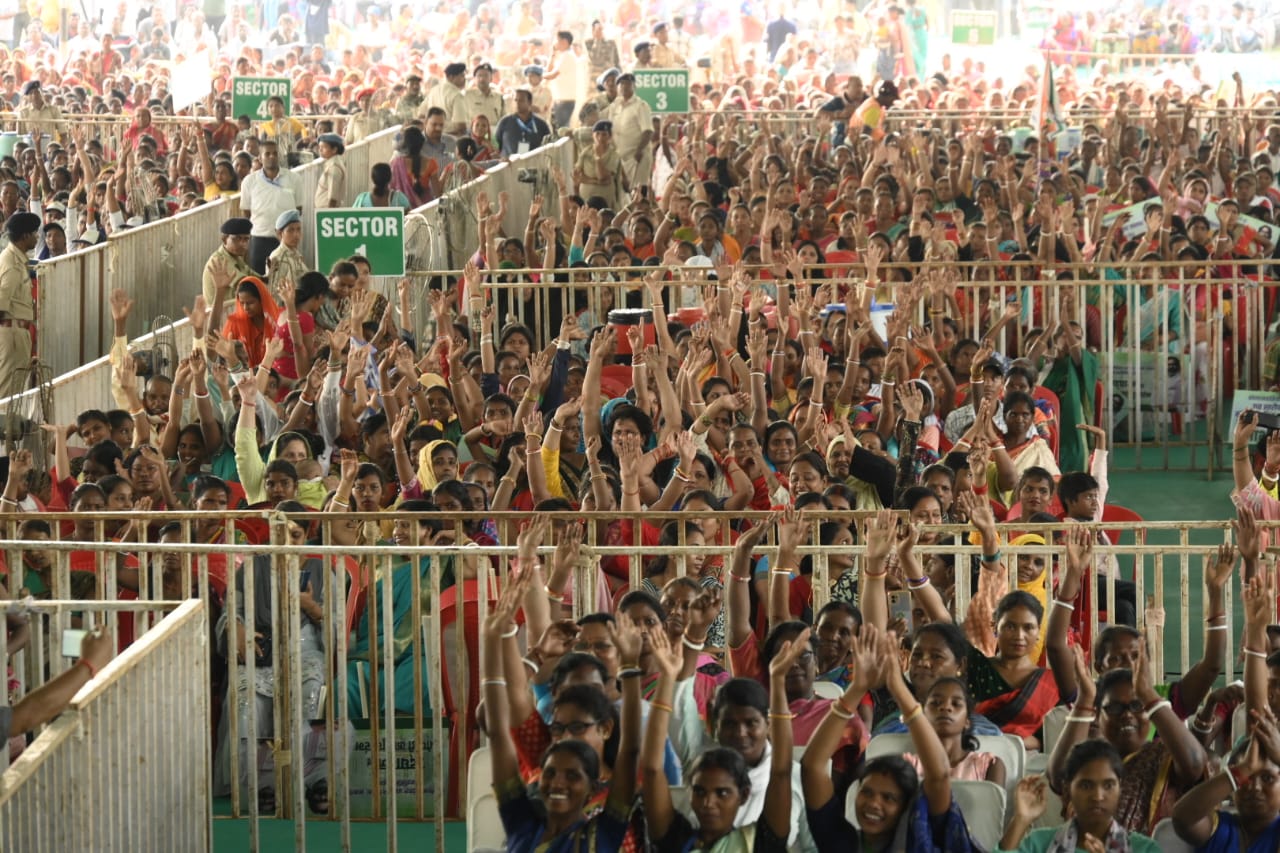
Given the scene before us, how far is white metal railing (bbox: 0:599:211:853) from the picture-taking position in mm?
6273

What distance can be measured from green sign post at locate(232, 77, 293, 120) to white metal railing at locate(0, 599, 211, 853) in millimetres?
15884

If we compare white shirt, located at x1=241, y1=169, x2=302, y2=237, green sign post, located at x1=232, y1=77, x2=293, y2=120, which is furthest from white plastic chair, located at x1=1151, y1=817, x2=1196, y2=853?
green sign post, located at x1=232, y1=77, x2=293, y2=120

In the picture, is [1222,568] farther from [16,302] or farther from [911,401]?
[16,302]

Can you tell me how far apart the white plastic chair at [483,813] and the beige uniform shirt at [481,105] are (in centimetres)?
1624

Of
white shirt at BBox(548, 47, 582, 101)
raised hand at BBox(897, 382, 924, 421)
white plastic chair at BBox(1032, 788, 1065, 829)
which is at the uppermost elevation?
white shirt at BBox(548, 47, 582, 101)

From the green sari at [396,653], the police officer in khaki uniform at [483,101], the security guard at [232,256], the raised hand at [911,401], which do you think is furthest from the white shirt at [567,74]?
the green sari at [396,653]

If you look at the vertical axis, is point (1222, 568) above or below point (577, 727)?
above

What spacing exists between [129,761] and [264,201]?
11857mm

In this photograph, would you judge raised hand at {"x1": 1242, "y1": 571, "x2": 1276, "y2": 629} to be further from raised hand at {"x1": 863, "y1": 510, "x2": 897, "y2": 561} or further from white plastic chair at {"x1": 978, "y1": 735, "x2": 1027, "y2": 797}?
raised hand at {"x1": 863, "y1": 510, "x2": 897, "y2": 561}

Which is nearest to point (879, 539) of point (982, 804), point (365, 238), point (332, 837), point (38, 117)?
point (982, 804)

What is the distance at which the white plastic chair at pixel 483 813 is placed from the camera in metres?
6.91

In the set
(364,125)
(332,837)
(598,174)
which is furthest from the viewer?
(364,125)

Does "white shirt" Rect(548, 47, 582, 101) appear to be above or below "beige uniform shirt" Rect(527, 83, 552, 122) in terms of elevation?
above

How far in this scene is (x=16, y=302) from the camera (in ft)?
48.6
